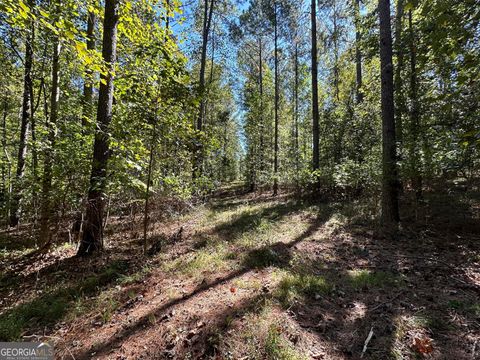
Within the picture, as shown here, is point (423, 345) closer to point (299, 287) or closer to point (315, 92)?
point (299, 287)

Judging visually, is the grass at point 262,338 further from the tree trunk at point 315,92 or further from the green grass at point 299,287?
the tree trunk at point 315,92

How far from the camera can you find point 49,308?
143 inches

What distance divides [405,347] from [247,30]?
718 inches

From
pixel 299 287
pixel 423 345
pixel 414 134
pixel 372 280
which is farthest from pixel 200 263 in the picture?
pixel 414 134

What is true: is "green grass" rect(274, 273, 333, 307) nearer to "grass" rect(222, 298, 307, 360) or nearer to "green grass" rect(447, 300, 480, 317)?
"grass" rect(222, 298, 307, 360)

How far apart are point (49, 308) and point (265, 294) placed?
3.13 metres

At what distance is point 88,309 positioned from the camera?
3566 millimetres

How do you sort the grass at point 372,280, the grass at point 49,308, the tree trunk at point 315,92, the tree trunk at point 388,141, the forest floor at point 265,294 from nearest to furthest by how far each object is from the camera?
the forest floor at point 265,294 → the grass at point 49,308 → the grass at point 372,280 → the tree trunk at point 388,141 → the tree trunk at point 315,92

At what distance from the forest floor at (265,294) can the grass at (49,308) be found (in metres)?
0.02

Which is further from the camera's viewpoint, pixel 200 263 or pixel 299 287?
pixel 200 263

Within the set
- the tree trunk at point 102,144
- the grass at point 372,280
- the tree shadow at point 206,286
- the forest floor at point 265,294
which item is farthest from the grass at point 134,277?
the grass at point 372,280

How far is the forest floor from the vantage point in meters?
2.62

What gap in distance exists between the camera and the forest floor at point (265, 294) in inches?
103

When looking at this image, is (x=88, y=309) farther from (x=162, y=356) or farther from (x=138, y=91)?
(x=138, y=91)
